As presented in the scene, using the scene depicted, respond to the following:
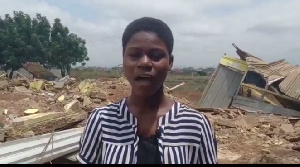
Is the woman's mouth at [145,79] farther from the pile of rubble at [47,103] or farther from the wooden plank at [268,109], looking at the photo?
the wooden plank at [268,109]

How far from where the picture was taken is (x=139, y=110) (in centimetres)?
140

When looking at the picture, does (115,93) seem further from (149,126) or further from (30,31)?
(30,31)

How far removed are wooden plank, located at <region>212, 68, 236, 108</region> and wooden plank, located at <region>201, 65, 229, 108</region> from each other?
0.21ft

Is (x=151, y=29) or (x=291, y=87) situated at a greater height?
(x=151, y=29)

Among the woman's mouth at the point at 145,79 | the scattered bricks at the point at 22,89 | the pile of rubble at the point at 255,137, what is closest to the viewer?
the woman's mouth at the point at 145,79

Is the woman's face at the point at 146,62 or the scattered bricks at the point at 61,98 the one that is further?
the scattered bricks at the point at 61,98

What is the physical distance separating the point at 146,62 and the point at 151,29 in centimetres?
14

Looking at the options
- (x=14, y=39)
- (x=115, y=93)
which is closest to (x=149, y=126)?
(x=115, y=93)

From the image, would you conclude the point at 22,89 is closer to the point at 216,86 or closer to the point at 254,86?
the point at 216,86

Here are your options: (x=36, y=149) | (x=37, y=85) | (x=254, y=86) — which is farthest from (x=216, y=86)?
(x=36, y=149)

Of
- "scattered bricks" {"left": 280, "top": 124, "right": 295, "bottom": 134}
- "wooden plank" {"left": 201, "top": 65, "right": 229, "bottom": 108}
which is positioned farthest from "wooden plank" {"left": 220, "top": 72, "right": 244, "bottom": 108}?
"scattered bricks" {"left": 280, "top": 124, "right": 295, "bottom": 134}

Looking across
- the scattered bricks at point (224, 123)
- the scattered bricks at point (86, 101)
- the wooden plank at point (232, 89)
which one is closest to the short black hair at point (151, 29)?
the scattered bricks at point (224, 123)

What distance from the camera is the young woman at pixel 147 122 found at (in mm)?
1318

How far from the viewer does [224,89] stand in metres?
12.1
